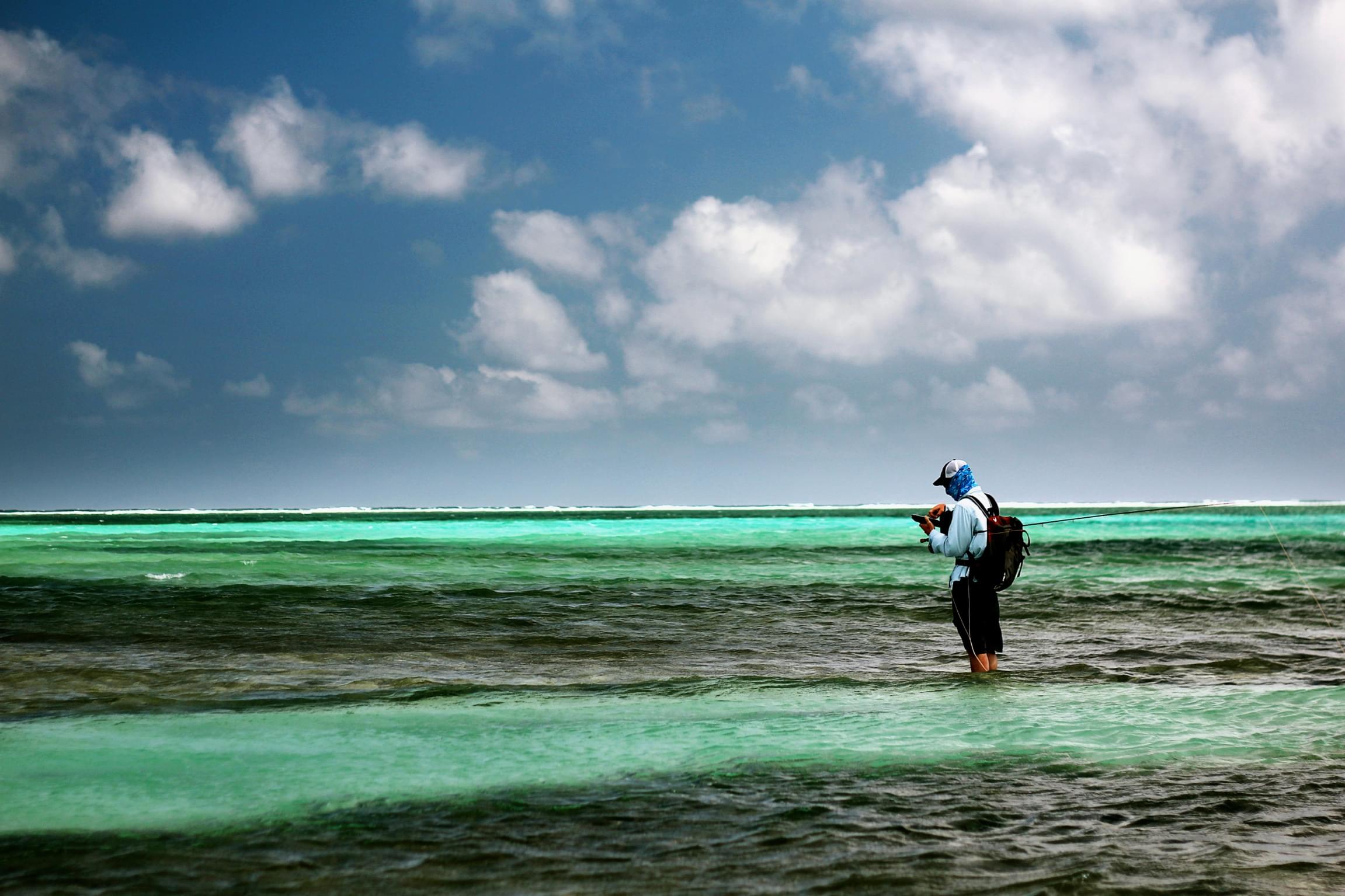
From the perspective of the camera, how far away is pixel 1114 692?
29.5 ft

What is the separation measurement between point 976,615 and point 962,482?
46.4 inches

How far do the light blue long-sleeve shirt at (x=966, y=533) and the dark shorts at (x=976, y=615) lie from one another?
120 millimetres

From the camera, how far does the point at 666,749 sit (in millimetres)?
6941

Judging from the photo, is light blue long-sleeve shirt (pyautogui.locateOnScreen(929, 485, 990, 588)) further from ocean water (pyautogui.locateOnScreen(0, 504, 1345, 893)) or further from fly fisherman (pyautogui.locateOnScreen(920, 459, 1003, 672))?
ocean water (pyautogui.locateOnScreen(0, 504, 1345, 893))

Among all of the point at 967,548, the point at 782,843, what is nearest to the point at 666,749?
the point at 782,843

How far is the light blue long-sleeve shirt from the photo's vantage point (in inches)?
353

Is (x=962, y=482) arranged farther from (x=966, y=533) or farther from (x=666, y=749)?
(x=666, y=749)

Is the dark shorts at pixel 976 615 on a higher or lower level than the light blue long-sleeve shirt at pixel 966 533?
lower

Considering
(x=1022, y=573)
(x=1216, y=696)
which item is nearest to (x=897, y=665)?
(x=1216, y=696)

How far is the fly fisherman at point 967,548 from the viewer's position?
9008 millimetres

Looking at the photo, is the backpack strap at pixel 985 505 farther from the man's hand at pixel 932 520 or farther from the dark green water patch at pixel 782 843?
the dark green water patch at pixel 782 843

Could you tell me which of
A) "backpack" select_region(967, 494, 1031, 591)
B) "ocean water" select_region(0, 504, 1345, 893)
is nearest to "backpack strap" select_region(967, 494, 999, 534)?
"backpack" select_region(967, 494, 1031, 591)

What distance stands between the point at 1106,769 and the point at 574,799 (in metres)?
3.13

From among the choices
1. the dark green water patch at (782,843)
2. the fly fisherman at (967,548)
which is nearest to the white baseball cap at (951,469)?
the fly fisherman at (967,548)
